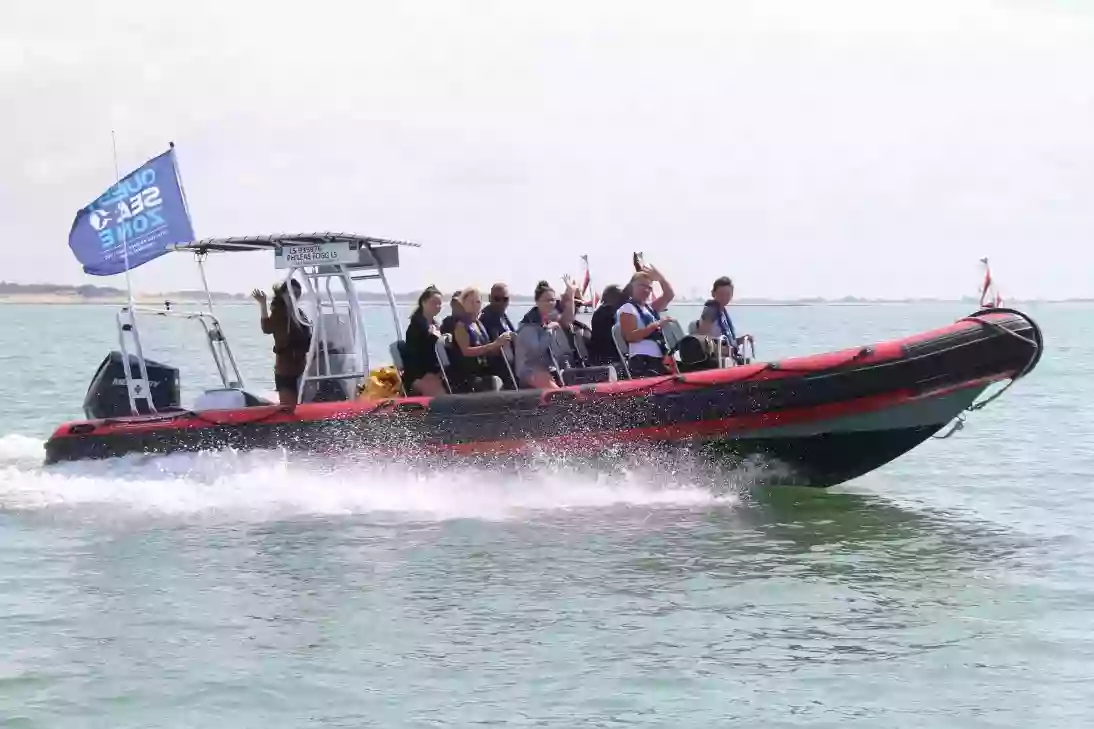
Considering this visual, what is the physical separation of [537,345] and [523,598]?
3474 mm

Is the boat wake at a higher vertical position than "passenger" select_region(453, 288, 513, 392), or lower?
lower

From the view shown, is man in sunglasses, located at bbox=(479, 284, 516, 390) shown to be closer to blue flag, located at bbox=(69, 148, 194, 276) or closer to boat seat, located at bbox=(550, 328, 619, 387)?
boat seat, located at bbox=(550, 328, 619, 387)

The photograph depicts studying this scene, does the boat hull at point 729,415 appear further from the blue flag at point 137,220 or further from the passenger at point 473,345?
the blue flag at point 137,220

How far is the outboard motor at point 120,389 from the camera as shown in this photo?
43.2ft

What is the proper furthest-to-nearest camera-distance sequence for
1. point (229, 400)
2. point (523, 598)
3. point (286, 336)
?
point (229, 400) → point (286, 336) → point (523, 598)

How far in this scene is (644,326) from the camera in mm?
12156

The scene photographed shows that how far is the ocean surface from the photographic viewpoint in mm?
7324

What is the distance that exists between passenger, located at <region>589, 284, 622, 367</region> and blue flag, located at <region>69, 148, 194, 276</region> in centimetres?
363

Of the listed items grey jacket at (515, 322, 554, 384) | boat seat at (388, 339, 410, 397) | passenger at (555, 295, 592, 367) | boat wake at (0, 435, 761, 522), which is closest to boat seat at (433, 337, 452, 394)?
boat seat at (388, 339, 410, 397)

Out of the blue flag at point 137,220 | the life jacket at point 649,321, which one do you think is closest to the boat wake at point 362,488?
the life jacket at point 649,321

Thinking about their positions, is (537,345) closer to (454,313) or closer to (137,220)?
(454,313)

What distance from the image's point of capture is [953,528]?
40.1 feet

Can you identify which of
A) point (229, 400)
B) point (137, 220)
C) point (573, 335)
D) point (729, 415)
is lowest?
point (729, 415)

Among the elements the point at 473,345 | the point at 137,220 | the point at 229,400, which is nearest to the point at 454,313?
the point at 473,345
